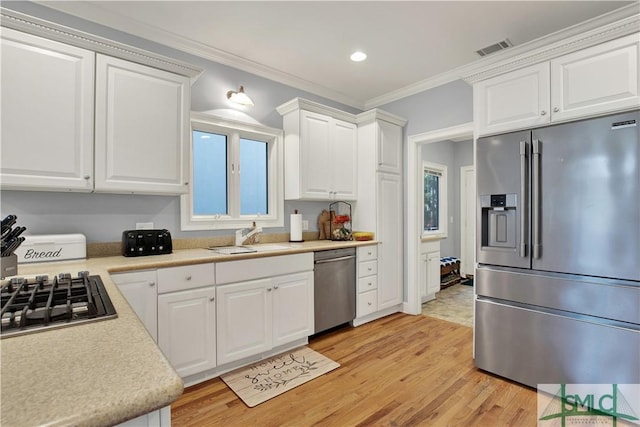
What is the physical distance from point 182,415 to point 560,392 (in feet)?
8.00

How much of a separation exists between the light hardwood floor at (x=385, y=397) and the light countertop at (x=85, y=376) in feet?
4.68

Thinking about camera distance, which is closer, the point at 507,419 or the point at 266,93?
the point at 507,419

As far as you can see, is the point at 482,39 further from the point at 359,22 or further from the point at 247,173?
the point at 247,173

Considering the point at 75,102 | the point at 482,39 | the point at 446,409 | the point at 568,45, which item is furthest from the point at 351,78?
the point at 446,409

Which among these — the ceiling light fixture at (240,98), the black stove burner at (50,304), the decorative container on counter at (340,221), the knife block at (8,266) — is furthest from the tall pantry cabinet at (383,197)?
the knife block at (8,266)

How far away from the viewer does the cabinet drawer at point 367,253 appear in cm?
331

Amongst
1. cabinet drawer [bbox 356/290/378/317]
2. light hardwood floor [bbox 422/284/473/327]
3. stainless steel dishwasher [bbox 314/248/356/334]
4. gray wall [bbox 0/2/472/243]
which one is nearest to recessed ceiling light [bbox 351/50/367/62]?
gray wall [bbox 0/2/472/243]

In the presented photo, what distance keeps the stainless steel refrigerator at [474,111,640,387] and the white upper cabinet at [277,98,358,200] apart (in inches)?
61.1

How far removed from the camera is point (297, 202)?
351cm

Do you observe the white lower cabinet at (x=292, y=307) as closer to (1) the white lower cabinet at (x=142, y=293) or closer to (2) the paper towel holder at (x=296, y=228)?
(2) the paper towel holder at (x=296, y=228)

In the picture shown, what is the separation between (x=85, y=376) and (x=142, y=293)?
1523 millimetres

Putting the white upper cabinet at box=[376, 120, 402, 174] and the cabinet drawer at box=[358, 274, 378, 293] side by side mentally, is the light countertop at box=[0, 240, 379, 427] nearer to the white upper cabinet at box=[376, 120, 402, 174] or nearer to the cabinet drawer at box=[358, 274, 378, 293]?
the cabinet drawer at box=[358, 274, 378, 293]

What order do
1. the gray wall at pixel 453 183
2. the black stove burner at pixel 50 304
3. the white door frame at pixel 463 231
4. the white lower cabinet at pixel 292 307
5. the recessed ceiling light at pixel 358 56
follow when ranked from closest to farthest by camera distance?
the black stove burner at pixel 50 304 → the white lower cabinet at pixel 292 307 → the recessed ceiling light at pixel 358 56 → the gray wall at pixel 453 183 → the white door frame at pixel 463 231

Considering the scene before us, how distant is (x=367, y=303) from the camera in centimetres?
339
